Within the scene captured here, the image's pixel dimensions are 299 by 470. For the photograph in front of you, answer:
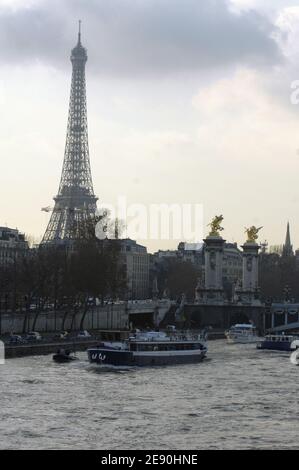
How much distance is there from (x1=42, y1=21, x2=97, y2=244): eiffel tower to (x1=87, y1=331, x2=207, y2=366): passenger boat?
266 ft

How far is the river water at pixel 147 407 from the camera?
1344 inches

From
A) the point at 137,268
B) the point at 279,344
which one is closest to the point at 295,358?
the point at 279,344

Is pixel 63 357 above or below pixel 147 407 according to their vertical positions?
above

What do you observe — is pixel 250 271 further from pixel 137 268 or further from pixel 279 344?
pixel 137 268

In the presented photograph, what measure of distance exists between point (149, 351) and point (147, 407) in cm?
1897

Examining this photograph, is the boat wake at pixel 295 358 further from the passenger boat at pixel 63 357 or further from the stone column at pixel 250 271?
the stone column at pixel 250 271

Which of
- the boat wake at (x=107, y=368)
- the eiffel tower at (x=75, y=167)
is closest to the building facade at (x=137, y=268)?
the eiffel tower at (x=75, y=167)

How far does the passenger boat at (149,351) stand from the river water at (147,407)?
1.01 metres

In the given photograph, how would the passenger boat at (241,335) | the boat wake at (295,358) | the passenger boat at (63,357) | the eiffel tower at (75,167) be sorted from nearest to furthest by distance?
the passenger boat at (63,357) < the boat wake at (295,358) < the passenger boat at (241,335) < the eiffel tower at (75,167)

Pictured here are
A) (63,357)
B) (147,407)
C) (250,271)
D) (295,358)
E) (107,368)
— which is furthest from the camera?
(250,271)

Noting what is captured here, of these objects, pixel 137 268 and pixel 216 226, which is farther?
pixel 137 268

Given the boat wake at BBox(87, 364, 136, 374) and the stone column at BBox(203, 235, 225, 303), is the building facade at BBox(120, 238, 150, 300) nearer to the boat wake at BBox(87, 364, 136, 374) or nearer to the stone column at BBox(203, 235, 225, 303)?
the stone column at BBox(203, 235, 225, 303)

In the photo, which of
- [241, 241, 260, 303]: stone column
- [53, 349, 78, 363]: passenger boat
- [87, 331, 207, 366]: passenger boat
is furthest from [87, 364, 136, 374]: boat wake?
[241, 241, 260, 303]: stone column

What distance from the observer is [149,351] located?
60219mm
